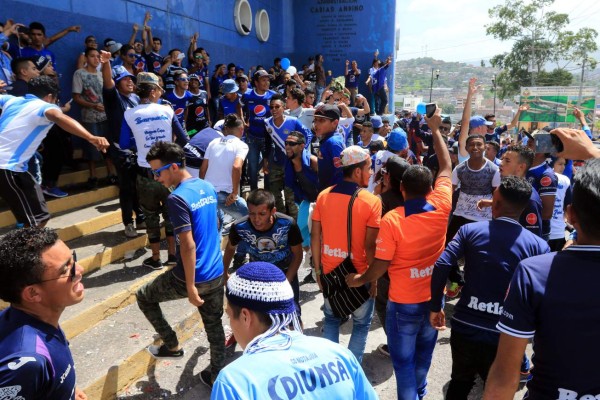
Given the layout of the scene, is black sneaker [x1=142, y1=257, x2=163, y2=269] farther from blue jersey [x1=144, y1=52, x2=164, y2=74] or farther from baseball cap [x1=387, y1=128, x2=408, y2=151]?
blue jersey [x1=144, y1=52, x2=164, y2=74]

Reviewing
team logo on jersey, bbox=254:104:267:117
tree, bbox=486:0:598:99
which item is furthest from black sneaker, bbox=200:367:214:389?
tree, bbox=486:0:598:99

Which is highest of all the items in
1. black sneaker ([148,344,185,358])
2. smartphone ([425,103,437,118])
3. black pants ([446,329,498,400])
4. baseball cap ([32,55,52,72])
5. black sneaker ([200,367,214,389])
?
baseball cap ([32,55,52,72])

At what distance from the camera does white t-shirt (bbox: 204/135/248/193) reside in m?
5.11

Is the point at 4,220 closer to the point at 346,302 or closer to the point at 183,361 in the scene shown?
the point at 183,361

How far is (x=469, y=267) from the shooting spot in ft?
9.05

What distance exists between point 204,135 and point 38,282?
12.7 feet

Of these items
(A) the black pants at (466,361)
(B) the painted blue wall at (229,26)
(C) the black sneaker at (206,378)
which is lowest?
(C) the black sneaker at (206,378)

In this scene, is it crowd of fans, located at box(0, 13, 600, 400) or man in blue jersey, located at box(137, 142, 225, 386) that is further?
man in blue jersey, located at box(137, 142, 225, 386)

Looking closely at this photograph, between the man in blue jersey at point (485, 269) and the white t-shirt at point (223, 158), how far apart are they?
9.79 feet

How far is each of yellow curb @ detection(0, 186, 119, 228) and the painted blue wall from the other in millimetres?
2294

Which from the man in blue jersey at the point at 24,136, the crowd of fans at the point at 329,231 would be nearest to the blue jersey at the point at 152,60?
the crowd of fans at the point at 329,231

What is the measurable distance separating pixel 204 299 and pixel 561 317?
8.65ft

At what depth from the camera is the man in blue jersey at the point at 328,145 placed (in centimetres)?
445

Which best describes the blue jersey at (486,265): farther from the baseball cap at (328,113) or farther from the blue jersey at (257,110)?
the blue jersey at (257,110)
